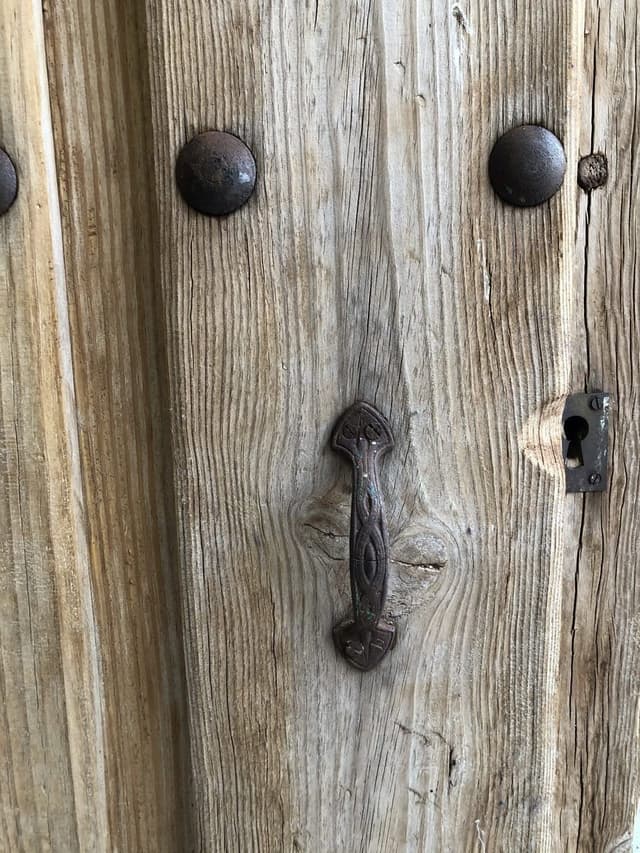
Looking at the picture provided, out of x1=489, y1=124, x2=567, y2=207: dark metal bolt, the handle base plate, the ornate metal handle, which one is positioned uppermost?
x1=489, y1=124, x2=567, y2=207: dark metal bolt

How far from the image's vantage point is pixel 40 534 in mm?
527

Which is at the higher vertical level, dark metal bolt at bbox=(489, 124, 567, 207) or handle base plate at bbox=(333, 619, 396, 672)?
dark metal bolt at bbox=(489, 124, 567, 207)

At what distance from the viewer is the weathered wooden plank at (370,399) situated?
18.7 inches

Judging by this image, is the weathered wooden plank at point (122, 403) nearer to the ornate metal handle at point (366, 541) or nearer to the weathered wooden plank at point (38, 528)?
the weathered wooden plank at point (38, 528)

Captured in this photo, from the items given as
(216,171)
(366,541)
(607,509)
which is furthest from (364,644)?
(216,171)

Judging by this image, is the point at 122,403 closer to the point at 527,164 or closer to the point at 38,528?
the point at 38,528

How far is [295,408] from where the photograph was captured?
0.51 meters

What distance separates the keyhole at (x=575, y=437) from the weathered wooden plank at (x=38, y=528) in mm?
398

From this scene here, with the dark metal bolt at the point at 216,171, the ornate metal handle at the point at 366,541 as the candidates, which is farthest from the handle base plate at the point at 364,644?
the dark metal bolt at the point at 216,171

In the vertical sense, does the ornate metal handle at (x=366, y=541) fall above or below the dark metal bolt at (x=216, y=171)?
below

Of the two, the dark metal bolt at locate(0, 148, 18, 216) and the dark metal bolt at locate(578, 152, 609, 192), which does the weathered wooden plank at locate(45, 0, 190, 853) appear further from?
the dark metal bolt at locate(578, 152, 609, 192)

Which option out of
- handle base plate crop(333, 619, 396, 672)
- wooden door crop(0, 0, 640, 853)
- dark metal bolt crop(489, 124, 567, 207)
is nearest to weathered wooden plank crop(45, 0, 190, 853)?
wooden door crop(0, 0, 640, 853)

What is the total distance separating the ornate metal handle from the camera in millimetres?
472

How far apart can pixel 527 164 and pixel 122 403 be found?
345 millimetres
